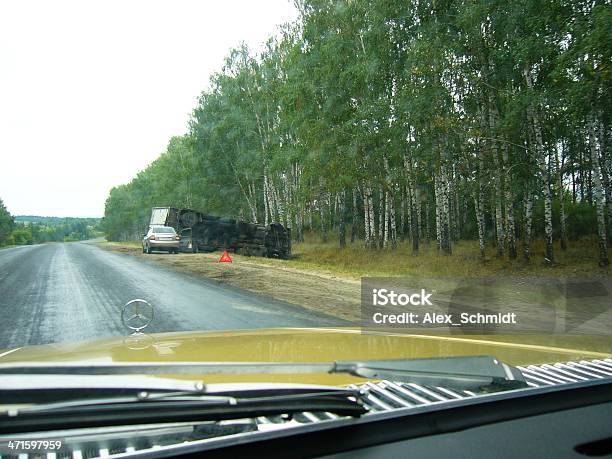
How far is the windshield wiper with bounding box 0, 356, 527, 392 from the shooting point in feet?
6.32

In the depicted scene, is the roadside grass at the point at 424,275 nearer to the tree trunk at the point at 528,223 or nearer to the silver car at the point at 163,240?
the tree trunk at the point at 528,223

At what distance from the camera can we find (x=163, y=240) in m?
26.0

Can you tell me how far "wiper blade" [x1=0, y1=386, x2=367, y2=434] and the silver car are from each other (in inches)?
983

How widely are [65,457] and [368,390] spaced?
1.09 metres

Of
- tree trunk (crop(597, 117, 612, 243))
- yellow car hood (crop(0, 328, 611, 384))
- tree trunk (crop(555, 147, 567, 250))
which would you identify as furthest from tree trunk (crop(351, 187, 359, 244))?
yellow car hood (crop(0, 328, 611, 384))

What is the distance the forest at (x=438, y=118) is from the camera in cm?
1518

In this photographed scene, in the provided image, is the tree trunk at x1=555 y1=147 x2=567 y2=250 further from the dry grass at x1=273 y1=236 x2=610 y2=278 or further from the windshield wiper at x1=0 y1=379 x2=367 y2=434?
the windshield wiper at x1=0 y1=379 x2=367 y2=434

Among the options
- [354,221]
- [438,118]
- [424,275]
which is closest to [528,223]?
[424,275]

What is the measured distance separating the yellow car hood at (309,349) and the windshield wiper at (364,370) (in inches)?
4.2

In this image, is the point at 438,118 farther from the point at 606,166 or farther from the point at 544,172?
the point at 606,166

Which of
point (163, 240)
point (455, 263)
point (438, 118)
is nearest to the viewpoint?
point (438, 118)

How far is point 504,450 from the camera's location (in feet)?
5.57

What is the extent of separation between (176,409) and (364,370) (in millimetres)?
778

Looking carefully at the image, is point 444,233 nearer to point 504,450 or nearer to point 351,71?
point 351,71
